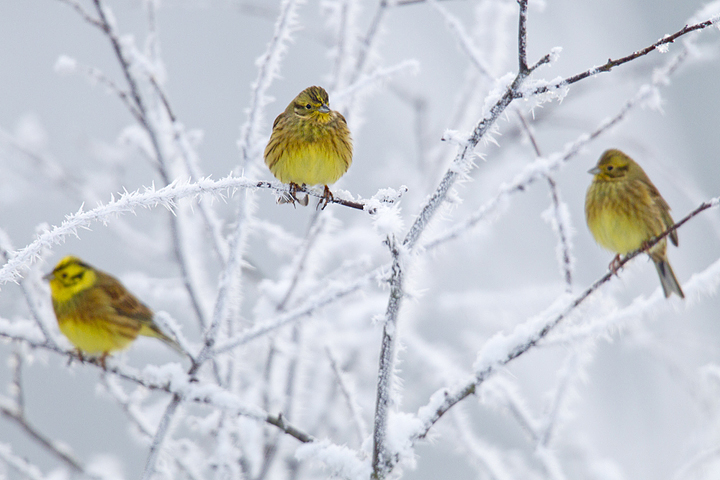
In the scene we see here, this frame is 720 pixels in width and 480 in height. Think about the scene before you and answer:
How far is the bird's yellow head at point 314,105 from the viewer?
2.69 m

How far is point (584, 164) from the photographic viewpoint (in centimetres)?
558

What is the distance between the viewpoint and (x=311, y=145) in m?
2.60

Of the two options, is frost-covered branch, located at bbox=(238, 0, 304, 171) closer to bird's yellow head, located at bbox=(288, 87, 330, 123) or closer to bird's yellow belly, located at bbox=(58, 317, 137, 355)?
bird's yellow head, located at bbox=(288, 87, 330, 123)

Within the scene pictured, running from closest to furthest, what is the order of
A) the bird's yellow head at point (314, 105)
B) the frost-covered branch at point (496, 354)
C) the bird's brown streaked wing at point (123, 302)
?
the frost-covered branch at point (496, 354), the bird's yellow head at point (314, 105), the bird's brown streaked wing at point (123, 302)

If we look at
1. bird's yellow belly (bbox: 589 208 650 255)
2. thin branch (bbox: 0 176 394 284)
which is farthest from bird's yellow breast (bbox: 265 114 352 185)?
bird's yellow belly (bbox: 589 208 650 255)

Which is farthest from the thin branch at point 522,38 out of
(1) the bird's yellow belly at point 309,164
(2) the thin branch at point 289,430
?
(1) the bird's yellow belly at point 309,164

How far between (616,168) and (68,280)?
306 cm

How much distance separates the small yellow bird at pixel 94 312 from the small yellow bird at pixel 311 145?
1.22 metres

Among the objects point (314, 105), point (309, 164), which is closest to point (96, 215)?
point (309, 164)

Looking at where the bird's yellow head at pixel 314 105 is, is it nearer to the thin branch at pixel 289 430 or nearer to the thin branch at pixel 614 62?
the thin branch at pixel 289 430

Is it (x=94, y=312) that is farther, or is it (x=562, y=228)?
(x=94, y=312)

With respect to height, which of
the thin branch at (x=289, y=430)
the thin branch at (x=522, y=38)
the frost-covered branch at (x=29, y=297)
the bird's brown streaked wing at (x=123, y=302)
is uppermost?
the bird's brown streaked wing at (x=123, y=302)

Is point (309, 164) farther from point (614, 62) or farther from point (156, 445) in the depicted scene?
point (614, 62)

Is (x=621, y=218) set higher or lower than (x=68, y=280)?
higher
